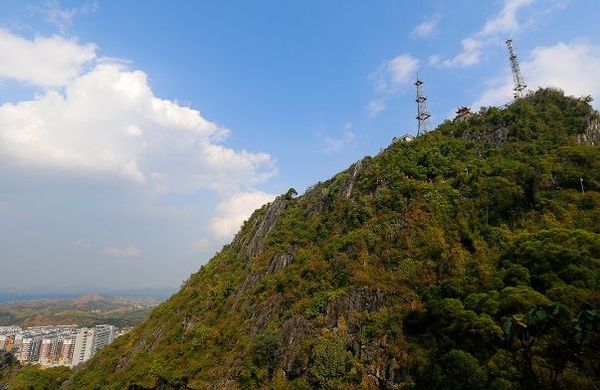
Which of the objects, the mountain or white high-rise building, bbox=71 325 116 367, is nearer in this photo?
the mountain

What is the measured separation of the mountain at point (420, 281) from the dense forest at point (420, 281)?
Answer: 0.11 meters

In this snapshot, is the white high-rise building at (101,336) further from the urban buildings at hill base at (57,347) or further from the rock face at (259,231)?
the rock face at (259,231)

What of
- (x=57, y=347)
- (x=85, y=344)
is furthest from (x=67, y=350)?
(x=57, y=347)

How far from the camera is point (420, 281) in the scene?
96.8 ft

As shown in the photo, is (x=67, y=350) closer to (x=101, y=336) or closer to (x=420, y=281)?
(x=101, y=336)

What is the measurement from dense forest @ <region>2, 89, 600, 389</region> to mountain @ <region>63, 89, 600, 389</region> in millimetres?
112

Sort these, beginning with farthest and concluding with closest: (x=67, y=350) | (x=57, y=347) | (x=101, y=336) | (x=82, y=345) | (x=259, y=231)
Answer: (x=101, y=336)
(x=57, y=347)
(x=82, y=345)
(x=67, y=350)
(x=259, y=231)

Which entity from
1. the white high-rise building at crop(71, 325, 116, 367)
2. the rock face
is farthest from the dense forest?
the white high-rise building at crop(71, 325, 116, 367)

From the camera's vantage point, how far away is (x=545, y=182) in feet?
116

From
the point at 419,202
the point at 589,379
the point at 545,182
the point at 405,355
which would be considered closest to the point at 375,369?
the point at 405,355

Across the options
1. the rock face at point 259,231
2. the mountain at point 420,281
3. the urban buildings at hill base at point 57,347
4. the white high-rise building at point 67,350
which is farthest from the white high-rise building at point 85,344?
the rock face at point 259,231

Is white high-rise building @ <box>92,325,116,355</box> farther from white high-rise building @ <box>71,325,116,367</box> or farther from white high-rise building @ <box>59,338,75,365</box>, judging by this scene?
white high-rise building @ <box>59,338,75,365</box>

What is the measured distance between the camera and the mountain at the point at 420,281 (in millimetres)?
21781

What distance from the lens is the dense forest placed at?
856 inches
